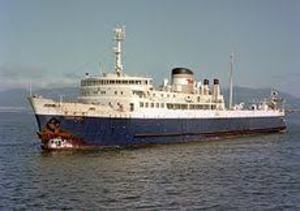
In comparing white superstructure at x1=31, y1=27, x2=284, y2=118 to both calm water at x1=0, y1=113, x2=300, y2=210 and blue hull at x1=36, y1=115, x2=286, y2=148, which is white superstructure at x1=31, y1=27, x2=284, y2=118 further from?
calm water at x1=0, y1=113, x2=300, y2=210

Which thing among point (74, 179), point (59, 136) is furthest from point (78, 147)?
point (74, 179)

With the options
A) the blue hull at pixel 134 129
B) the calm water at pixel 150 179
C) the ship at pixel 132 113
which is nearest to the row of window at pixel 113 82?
the ship at pixel 132 113

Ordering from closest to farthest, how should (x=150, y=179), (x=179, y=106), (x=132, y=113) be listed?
1. (x=150, y=179)
2. (x=132, y=113)
3. (x=179, y=106)

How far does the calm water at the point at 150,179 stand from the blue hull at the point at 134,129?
7.20 feet

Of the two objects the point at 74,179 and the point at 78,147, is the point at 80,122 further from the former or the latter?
the point at 74,179

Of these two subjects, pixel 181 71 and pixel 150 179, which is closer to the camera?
pixel 150 179

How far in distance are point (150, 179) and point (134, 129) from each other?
20.7 m

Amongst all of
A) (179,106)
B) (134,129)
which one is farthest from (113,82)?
(179,106)

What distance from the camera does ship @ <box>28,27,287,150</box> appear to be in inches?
2137

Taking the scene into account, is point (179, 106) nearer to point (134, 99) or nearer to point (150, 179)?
point (134, 99)

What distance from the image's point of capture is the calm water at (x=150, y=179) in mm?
31000

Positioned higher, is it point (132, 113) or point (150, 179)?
point (132, 113)

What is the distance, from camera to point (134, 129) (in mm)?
59125

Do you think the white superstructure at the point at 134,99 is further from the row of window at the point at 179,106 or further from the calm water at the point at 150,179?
the calm water at the point at 150,179
